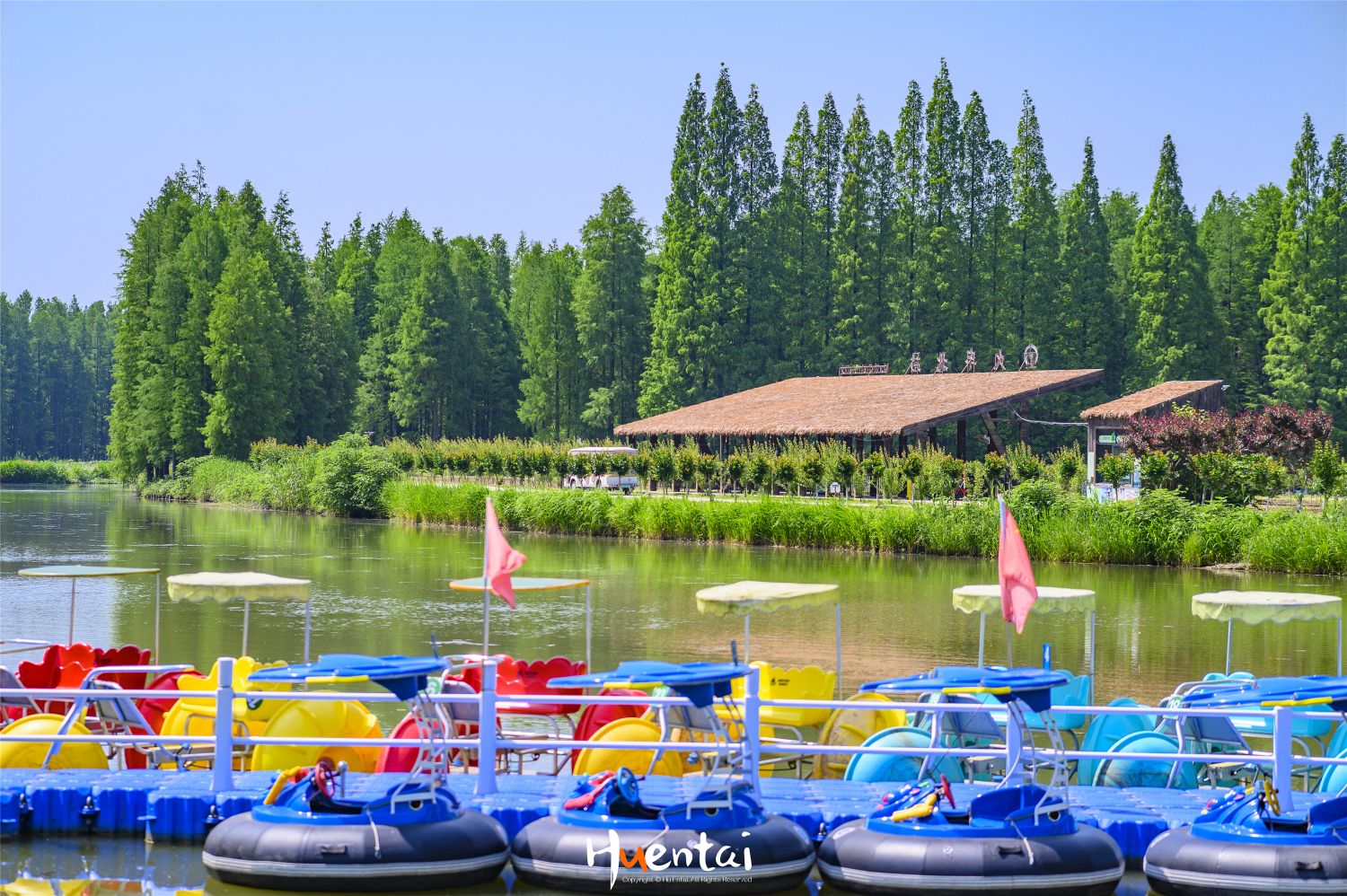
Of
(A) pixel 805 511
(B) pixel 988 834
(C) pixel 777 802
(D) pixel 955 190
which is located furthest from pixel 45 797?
(D) pixel 955 190

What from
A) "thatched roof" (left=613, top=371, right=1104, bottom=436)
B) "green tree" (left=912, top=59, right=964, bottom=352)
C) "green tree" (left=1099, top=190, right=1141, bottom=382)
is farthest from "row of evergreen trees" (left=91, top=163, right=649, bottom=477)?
"green tree" (left=1099, top=190, right=1141, bottom=382)

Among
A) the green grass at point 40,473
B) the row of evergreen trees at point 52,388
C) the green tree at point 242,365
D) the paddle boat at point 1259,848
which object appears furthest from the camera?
the row of evergreen trees at point 52,388

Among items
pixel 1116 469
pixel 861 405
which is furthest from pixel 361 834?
pixel 861 405

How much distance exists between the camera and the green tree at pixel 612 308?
76625 mm

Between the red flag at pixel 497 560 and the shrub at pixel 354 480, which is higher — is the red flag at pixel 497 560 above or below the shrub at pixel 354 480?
below

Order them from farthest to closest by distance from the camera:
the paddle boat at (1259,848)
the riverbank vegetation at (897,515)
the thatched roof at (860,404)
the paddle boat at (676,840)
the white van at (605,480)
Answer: the white van at (605,480)
the thatched roof at (860,404)
the riverbank vegetation at (897,515)
the paddle boat at (676,840)
the paddle boat at (1259,848)

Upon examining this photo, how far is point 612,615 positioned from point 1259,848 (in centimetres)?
1799

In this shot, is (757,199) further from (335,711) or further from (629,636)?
(335,711)

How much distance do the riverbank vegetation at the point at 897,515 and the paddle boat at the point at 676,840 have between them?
85.7 ft

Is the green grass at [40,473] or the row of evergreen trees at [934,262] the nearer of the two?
the row of evergreen trees at [934,262]

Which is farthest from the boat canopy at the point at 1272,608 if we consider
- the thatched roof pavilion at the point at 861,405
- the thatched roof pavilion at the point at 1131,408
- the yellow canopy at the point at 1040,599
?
the thatched roof pavilion at the point at 861,405

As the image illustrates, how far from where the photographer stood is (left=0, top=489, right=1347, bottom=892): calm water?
21578 millimetres

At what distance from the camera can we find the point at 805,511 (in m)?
40.7

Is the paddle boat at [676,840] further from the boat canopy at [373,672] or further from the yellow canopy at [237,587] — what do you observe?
the yellow canopy at [237,587]
